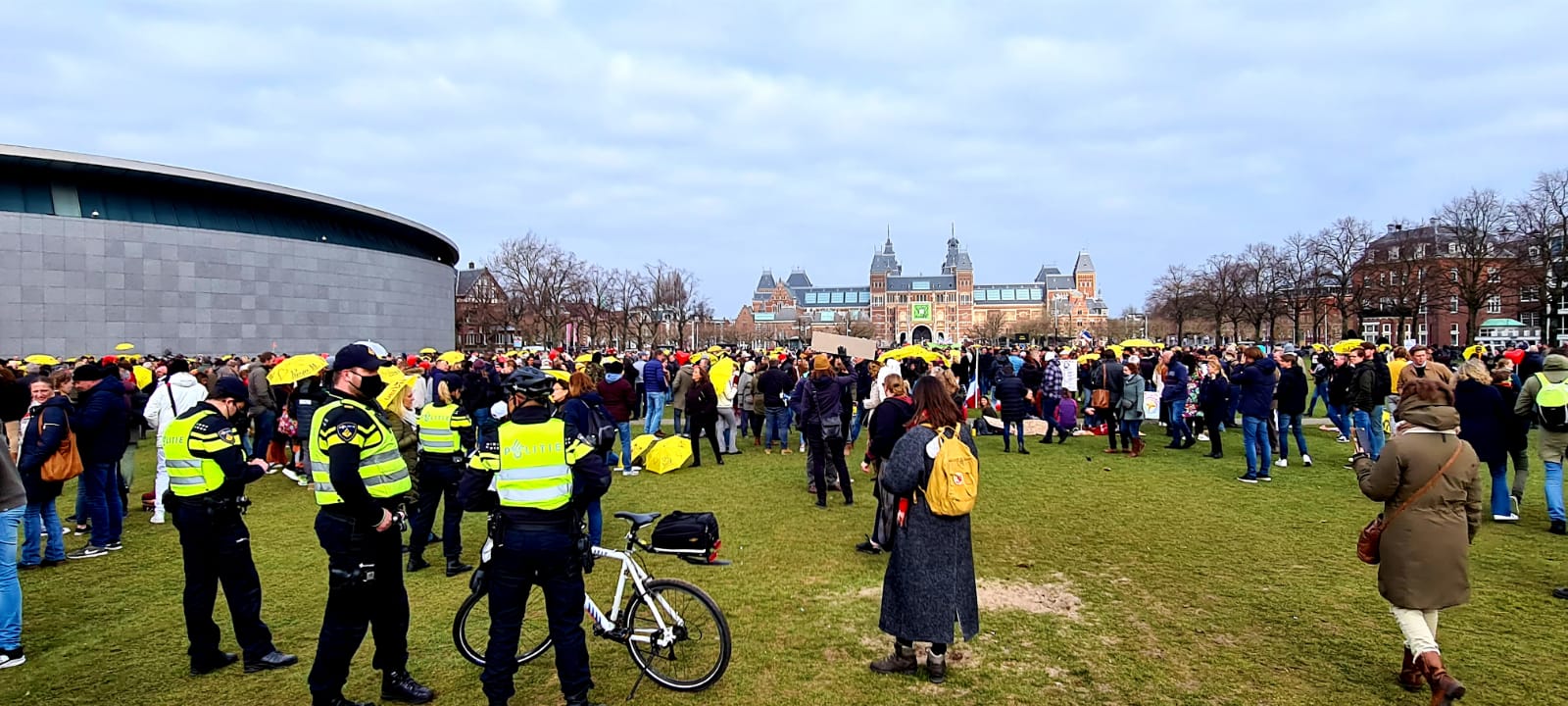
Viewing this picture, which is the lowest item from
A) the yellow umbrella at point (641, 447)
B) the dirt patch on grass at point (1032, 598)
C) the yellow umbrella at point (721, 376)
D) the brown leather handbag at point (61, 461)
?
the dirt patch on grass at point (1032, 598)

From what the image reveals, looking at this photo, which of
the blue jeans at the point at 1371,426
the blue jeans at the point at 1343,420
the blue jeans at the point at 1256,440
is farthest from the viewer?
the blue jeans at the point at 1343,420

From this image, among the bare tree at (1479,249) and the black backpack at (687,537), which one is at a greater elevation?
the bare tree at (1479,249)

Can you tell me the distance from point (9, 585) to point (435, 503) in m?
2.78

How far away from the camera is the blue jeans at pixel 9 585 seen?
489 cm

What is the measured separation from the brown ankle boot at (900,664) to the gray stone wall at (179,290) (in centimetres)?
4558

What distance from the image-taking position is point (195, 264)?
3812 centimetres

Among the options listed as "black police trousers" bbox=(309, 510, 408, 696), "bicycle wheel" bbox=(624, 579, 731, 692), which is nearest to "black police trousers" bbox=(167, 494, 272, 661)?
Result: "black police trousers" bbox=(309, 510, 408, 696)

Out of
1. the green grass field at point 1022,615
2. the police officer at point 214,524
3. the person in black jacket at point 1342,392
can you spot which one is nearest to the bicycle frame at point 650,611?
the green grass field at point 1022,615

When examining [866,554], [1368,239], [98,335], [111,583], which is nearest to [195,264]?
[98,335]

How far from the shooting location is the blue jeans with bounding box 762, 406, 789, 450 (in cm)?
1407

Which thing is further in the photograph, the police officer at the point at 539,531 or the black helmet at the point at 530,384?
the black helmet at the point at 530,384

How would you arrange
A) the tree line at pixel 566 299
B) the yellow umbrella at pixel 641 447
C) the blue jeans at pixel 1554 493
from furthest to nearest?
the tree line at pixel 566 299
the yellow umbrella at pixel 641 447
the blue jeans at pixel 1554 493

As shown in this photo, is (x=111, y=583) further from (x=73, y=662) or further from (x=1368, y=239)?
(x=1368, y=239)

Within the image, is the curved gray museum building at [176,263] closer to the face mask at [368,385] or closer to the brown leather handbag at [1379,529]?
the face mask at [368,385]
